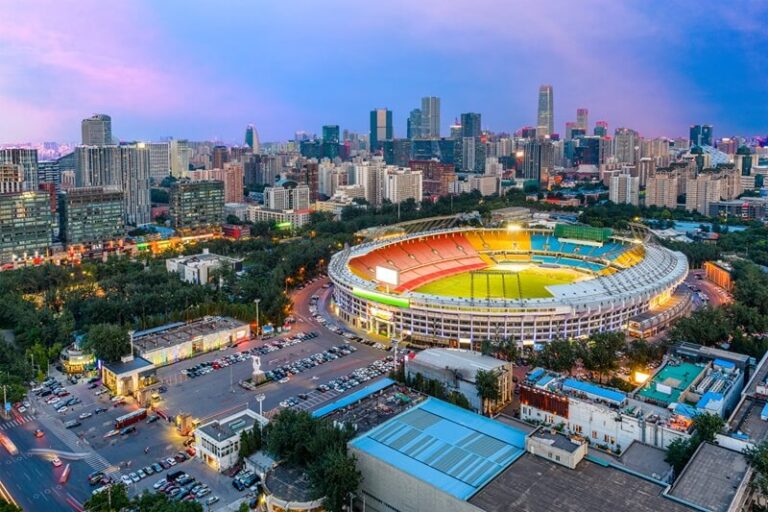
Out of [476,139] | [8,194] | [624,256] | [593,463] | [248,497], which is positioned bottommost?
[248,497]

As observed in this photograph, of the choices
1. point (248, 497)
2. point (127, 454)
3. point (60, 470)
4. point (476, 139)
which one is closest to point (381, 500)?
point (248, 497)

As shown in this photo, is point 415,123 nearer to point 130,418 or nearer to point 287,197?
point 287,197

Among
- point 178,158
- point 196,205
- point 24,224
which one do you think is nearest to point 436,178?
point 196,205

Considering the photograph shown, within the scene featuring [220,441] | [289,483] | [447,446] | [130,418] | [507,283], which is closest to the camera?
[289,483]

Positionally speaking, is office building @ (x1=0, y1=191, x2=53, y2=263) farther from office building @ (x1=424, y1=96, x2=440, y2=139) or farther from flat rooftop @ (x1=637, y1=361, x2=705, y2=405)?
office building @ (x1=424, y1=96, x2=440, y2=139)

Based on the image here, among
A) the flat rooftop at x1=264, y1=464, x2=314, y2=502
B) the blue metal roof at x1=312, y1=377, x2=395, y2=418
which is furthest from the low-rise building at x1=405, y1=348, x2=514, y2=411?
the flat rooftop at x1=264, y1=464, x2=314, y2=502

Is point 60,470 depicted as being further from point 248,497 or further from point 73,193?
point 73,193
